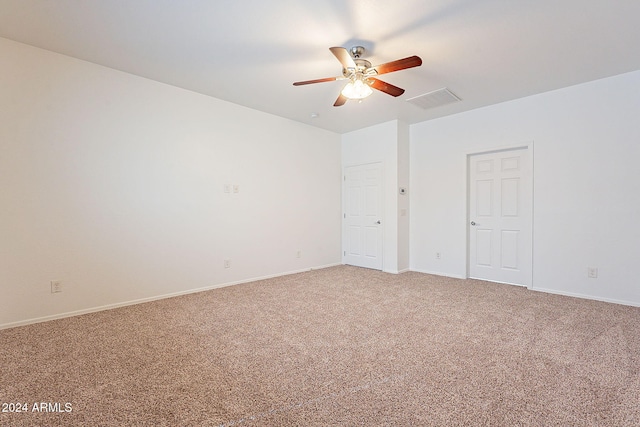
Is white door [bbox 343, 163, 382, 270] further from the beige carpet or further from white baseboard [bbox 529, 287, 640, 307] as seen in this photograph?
white baseboard [bbox 529, 287, 640, 307]

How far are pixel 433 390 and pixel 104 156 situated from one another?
392cm

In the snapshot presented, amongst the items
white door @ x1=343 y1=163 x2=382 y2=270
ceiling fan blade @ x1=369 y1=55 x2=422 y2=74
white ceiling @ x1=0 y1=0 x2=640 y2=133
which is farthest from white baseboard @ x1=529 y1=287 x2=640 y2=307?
ceiling fan blade @ x1=369 y1=55 x2=422 y2=74

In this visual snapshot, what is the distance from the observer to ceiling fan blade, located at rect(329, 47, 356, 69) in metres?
2.28

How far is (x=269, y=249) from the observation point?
15.7ft

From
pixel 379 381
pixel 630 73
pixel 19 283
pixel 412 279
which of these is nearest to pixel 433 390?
pixel 379 381

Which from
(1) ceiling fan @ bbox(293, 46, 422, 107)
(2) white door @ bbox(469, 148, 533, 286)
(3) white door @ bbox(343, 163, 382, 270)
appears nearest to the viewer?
(1) ceiling fan @ bbox(293, 46, 422, 107)

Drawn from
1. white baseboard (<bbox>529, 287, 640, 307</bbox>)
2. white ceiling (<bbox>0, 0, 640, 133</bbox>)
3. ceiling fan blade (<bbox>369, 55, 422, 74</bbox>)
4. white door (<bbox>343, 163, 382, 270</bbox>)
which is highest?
white ceiling (<bbox>0, 0, 640, 133</bbox>)

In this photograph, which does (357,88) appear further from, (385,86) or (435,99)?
(435,99)

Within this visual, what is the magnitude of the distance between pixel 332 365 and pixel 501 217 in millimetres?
3730

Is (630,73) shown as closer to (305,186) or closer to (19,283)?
(305,186)

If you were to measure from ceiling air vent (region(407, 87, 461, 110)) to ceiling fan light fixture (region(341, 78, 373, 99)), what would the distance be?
1.44 metres

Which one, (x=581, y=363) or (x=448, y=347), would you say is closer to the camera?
(x=581, y=363)

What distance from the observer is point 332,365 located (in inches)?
81.2

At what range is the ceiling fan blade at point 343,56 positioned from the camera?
2281 mm
